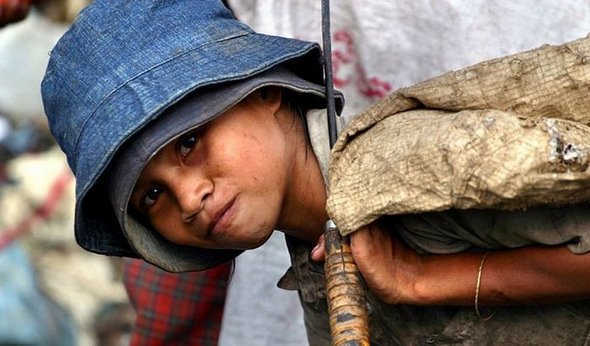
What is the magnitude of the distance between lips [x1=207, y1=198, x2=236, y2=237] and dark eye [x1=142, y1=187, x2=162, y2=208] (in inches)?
5.7

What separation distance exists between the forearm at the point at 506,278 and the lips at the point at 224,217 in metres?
0.35

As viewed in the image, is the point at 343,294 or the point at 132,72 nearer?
the point at 343,294

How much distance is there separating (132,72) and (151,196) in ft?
0.80

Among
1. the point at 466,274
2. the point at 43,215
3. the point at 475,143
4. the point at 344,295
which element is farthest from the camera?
the point at 43,215

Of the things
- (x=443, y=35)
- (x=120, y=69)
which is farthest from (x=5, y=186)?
(x=120, y=69)

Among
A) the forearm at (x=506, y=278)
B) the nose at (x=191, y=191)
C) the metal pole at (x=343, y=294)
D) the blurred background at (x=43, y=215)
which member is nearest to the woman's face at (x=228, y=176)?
the nose at (x=191, y=191)

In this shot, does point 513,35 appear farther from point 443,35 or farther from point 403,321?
point 403,321

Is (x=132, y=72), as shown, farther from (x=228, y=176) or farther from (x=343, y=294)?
(x=343, y=294)

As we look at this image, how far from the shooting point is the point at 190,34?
8.09 feet

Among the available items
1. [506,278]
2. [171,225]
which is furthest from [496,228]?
[171,225]

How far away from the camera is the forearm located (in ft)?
7.22

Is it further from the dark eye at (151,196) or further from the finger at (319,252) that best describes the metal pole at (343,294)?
the dark eye at (151,196)

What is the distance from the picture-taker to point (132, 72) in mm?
2414

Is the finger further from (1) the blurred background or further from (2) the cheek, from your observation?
(1) the blurred background
